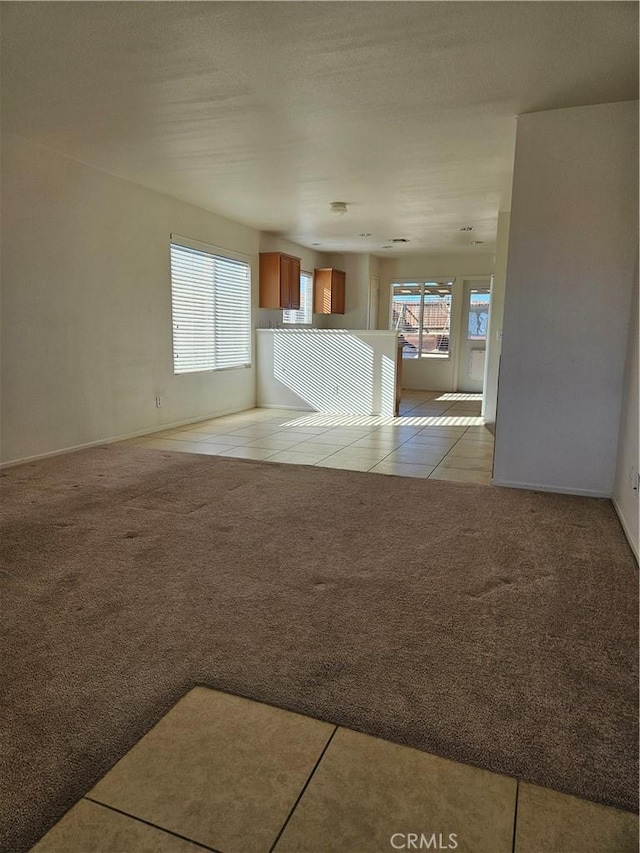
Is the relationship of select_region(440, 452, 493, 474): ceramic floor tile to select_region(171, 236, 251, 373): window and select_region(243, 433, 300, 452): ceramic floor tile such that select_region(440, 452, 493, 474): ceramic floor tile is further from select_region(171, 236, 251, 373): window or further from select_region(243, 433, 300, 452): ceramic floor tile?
select_region(171, 236, 251, 373): window

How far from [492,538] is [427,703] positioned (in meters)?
1.42

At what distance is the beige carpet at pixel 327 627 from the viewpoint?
1388 mm

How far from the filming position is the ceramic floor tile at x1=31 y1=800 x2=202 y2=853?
1092 mm

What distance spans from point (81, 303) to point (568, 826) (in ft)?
15.5

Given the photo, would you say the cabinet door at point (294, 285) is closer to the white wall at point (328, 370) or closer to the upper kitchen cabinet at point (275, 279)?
the upper kitchen cabinet at point (275, 279)

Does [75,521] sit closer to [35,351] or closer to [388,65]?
[35,351]

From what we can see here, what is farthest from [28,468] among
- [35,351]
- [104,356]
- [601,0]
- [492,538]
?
[601,0]

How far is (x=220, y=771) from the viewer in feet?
4.22

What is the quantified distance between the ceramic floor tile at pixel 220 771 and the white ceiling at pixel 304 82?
2.69m

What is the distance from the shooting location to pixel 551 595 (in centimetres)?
219

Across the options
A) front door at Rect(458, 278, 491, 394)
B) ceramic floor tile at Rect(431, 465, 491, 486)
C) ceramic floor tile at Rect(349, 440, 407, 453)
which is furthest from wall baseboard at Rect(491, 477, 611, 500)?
front door at Rect(458, 278, 491, 394)

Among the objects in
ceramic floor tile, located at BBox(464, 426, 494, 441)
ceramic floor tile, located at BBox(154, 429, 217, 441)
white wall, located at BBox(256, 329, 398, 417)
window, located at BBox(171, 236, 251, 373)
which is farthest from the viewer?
white wall, located at BBox(256, 329, 398, 417)

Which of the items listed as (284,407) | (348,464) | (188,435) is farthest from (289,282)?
(348,464)

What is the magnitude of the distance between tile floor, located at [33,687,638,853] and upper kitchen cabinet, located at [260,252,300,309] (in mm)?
6554
